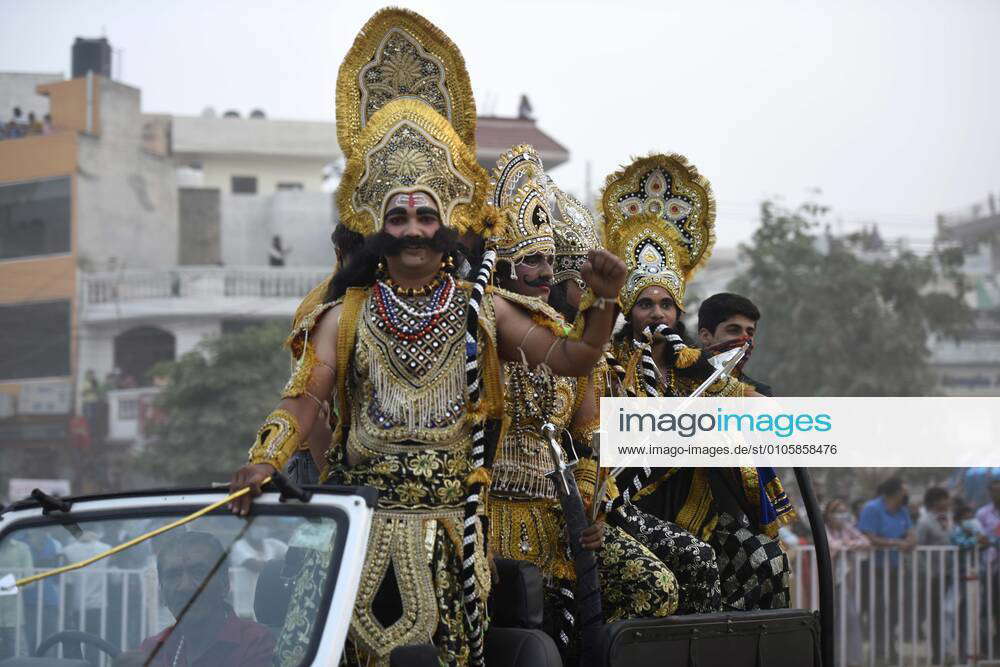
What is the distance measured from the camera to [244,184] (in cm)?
4562

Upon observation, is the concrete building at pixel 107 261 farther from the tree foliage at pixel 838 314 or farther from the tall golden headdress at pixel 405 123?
the tall golden headdress at pixel 405 123

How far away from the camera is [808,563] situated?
37.1 ft

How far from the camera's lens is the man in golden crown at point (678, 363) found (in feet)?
18.1

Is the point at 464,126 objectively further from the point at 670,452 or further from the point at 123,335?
the point at 123,335

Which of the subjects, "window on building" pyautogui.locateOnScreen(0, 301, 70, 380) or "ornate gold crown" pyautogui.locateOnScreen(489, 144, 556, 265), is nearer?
"ornate gold crown" pyautogui.locateOnScreen(489, 144, 556, 265)

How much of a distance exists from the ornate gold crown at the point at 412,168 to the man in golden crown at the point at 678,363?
55.7 inches

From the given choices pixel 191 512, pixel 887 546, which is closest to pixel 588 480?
pixel 191 512

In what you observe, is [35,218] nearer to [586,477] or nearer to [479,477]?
[586,477]

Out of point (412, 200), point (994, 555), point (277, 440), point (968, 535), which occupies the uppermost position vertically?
point (412, 200)

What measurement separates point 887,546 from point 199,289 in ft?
79.5

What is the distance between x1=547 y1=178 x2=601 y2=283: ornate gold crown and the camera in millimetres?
5977

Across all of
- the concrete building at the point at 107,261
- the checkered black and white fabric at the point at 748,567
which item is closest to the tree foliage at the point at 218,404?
the concrete building at the point at 107,261

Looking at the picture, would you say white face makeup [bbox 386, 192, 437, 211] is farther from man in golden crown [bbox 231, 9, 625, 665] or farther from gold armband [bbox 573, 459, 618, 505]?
gold armband [bbox 573, 459, 618, 505]

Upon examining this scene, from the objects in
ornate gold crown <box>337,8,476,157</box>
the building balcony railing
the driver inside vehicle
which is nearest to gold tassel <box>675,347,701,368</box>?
ornate gold crown <box>337,8,476,157</box>
